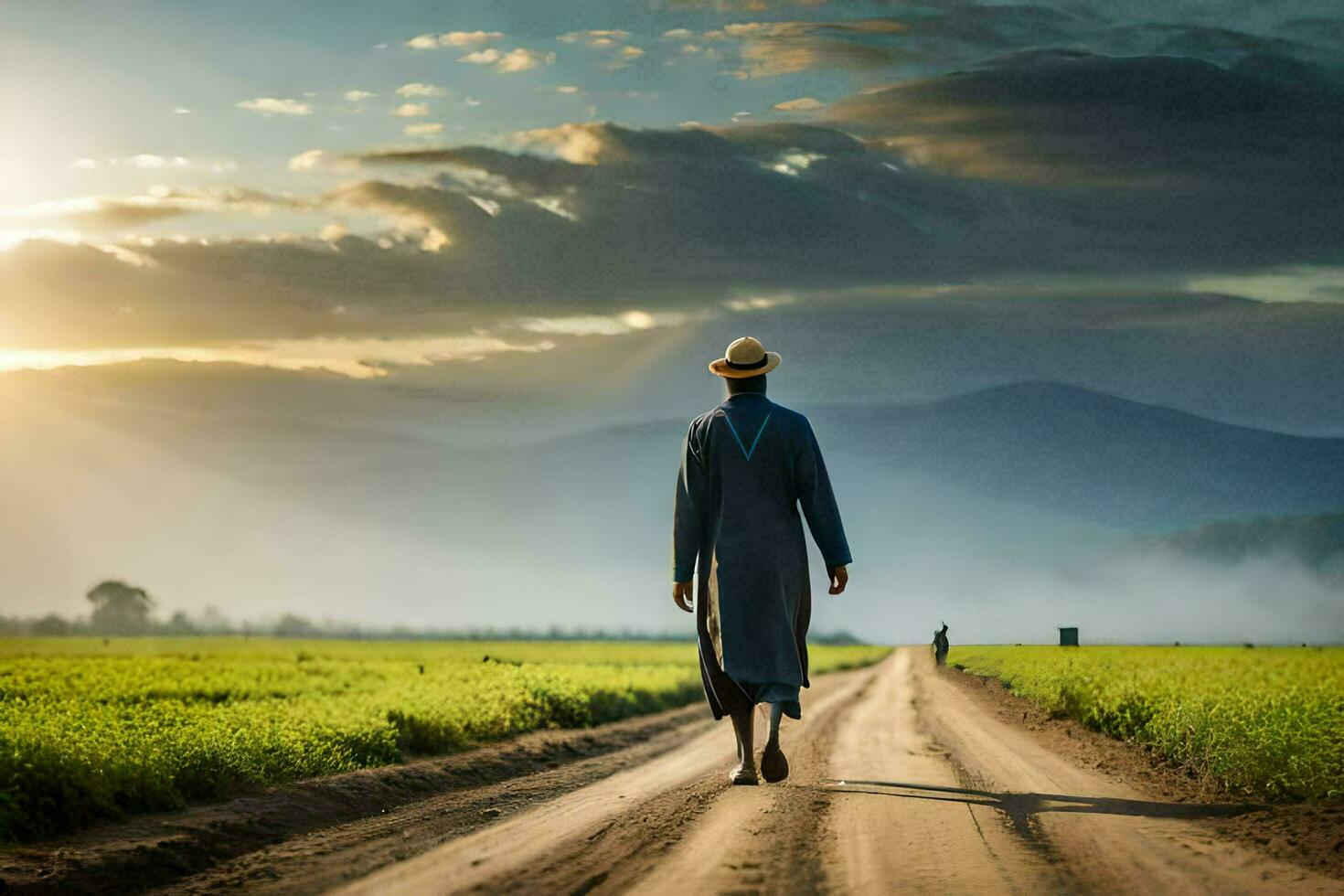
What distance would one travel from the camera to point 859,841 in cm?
685

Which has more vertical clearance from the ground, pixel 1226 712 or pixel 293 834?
pixel 1226 712

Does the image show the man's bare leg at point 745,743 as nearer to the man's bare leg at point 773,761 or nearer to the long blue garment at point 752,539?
the long blue garment at point 752,539

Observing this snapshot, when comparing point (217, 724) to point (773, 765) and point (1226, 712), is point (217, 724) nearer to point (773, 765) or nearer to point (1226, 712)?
point (773, 765)

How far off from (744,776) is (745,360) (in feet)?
11.1

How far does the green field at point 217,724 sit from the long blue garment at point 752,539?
4.35m

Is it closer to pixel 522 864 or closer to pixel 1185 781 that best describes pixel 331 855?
pixel 522 864

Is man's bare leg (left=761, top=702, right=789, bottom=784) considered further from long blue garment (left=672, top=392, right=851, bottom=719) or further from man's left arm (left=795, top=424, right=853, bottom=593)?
man's left arm (left=795, top=424, right=853, bottom=593)

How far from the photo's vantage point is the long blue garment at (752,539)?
376 inches

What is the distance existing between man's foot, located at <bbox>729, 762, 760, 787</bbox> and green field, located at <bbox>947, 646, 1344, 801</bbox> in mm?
4094

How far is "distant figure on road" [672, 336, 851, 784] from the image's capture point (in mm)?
9547

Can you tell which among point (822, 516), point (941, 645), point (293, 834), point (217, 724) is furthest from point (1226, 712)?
point (941, 645)

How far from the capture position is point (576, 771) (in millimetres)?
13070

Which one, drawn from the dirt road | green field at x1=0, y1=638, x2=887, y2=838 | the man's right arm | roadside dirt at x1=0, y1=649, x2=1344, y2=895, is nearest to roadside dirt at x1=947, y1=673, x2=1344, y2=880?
roadside dirt at x1=0, y1=649, x2=1344, y2=895

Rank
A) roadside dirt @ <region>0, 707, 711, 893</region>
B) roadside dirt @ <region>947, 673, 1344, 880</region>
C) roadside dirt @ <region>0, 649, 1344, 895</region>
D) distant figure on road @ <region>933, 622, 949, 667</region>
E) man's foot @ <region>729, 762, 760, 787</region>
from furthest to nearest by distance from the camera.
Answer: distant figure on road @ <region>933, 622, 949, 667</region>
man's foot @ <region>729, 762, 760, 787</region>
roadside dirt @ <region>947, 673, 1344, 880</region>
roadside dirt @ <region>0, 707, 711, 893</region>
roadside dirt @ <region>0, 649, 1344, 895</region>
